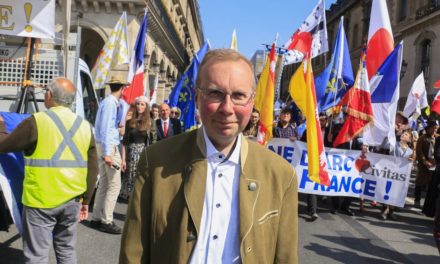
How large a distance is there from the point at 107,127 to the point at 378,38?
216 inches

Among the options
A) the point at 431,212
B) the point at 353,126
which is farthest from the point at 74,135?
the point at 431,212

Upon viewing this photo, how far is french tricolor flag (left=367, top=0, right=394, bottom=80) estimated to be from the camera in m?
8.11

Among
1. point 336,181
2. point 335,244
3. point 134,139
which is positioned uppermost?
point 134,139

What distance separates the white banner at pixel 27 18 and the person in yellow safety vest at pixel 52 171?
111 inches

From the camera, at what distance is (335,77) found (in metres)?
9.59

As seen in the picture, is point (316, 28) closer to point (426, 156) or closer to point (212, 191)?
point (426, 156)

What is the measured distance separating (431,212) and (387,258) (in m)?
3.04

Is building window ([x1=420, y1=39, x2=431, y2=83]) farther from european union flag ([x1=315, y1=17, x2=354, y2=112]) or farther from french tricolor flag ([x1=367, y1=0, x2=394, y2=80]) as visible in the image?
french tricolor flag ([x1=367, y1=0, x2=394, y2=80])

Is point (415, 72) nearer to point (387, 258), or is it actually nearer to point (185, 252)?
point (387, 258)

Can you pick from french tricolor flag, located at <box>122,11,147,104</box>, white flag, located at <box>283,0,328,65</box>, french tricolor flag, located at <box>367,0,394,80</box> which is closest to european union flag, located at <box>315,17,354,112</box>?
white flag, located at <box>283,0,328,65</box>

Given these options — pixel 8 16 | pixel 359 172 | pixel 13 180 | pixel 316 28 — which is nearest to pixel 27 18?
pixel 8 16

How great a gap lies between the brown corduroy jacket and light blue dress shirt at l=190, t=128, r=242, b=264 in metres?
0.04

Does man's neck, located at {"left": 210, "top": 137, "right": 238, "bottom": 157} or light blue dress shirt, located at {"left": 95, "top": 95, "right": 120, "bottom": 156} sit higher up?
man's neck, located at {"left": 210, "top": 137, "right": 238, "bottom": 157}

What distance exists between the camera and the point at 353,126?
7.59m
